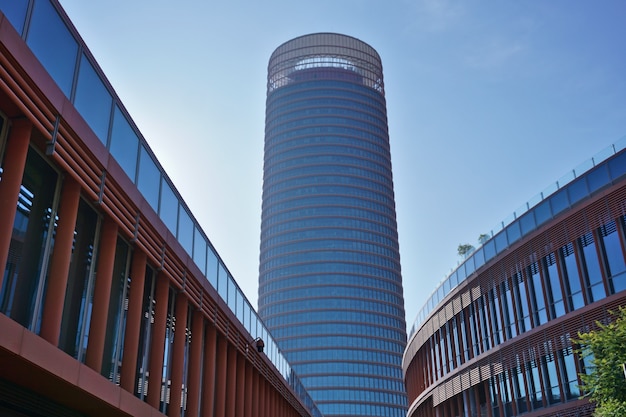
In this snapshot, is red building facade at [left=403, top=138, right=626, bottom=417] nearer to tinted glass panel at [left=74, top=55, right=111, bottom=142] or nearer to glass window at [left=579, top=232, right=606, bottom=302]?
glass window at [left=579, top=232, right=606, bottom=302]

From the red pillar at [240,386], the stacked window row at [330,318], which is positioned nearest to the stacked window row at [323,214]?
the stacked window row at [330,318]

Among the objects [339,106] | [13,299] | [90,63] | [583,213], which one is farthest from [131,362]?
[339,106]

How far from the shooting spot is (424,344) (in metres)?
59.1

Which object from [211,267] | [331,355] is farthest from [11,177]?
[331,355]

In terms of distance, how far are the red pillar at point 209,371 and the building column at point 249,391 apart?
6.09m

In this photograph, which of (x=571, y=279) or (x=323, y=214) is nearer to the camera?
(x=571, y=279)

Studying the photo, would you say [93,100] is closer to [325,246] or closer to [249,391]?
[249,391]

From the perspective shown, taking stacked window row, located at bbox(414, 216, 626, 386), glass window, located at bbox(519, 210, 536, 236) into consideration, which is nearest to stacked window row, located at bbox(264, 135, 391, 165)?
Result: stacked window row, located at bbox(414, 216, 626, 386)

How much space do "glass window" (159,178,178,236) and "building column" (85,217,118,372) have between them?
14.4ft

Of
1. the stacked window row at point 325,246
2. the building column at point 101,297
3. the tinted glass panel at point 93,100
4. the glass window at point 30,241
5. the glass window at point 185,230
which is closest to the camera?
the glass window at point 30,241

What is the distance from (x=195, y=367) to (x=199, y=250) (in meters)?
4.82

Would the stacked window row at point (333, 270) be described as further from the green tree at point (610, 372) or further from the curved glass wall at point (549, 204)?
Result: the green tree at point (610, 372)

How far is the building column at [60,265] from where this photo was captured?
1520 centimetres

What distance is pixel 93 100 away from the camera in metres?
18.3
